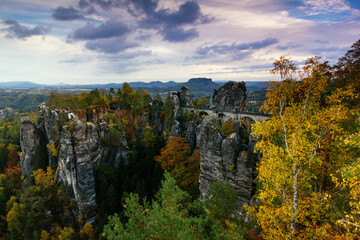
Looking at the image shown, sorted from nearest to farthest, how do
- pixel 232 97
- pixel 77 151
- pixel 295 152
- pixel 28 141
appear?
pixel 295 152 → pixel 77 151 → pixel 28 141 → pixel 232 97

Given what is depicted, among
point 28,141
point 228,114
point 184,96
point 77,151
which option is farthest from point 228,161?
point 28,141

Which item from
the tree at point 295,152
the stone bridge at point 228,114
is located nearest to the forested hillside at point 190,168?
the tree at point 295,152

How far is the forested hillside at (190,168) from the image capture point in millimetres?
10133

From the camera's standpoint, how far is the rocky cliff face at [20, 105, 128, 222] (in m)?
30.9

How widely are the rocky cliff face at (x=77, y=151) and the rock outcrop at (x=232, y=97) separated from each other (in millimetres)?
29081

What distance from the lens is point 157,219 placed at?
9.84 metres

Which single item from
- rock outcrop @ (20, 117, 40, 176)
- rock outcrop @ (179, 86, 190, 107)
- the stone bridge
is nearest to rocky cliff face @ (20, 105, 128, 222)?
rock outcrop @ (20, 117, 40, 176)

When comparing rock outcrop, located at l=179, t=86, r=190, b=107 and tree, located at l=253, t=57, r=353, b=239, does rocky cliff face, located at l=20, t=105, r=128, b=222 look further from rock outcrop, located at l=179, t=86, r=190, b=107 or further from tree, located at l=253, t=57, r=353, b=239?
tree, located at l=253, t=57, r=353, b=239

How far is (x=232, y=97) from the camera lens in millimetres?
46094

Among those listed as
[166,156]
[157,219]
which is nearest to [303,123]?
[157,219]

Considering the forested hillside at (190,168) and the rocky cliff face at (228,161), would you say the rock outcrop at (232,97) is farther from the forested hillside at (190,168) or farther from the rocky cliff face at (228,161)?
the rocky cliff face at (228,161)

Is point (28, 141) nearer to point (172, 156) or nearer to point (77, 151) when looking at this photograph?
point (77, 151)

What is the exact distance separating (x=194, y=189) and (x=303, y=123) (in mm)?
24072

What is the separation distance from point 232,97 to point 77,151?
39.5 m
